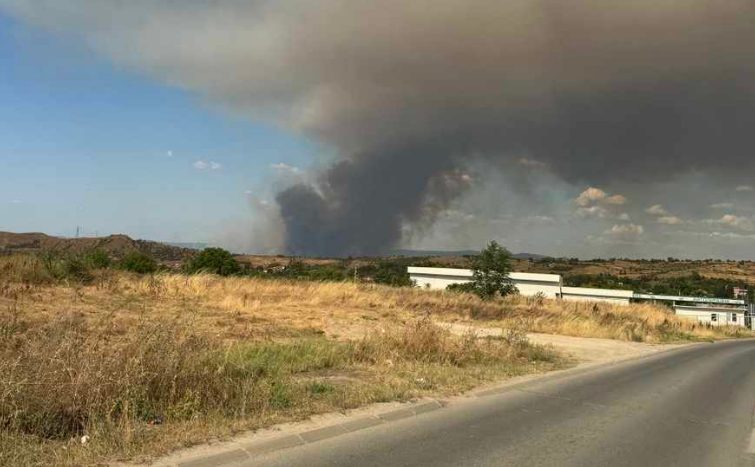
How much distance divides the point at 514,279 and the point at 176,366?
94.9 meters

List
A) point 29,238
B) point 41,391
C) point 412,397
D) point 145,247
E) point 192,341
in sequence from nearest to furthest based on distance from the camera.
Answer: point 41,391 < point 192,341 < point 412,397 < point 29,238 < point 145,247

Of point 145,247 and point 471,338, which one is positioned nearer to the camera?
point 471,338

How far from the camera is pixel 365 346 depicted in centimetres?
1227

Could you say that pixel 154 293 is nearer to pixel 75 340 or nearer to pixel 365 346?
pixel 365 346

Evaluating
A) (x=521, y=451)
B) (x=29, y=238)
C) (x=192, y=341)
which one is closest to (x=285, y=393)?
(x=192, y=341)

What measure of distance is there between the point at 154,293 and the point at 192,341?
1344 cm

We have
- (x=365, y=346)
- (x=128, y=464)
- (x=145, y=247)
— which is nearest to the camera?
(x=128, y=464)

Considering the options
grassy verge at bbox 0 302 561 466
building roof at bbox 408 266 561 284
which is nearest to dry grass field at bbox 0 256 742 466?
grassy verge at bbox 0 302 561 466

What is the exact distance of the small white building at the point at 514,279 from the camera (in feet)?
329

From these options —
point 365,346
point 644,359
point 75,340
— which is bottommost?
point 644,359

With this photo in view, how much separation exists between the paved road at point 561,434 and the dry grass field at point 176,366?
40.0 inches

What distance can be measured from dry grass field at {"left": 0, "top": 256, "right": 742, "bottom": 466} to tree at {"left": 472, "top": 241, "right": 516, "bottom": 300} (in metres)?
23.7

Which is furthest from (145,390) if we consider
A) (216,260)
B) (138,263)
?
(216,260)

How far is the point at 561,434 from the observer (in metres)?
7.65
